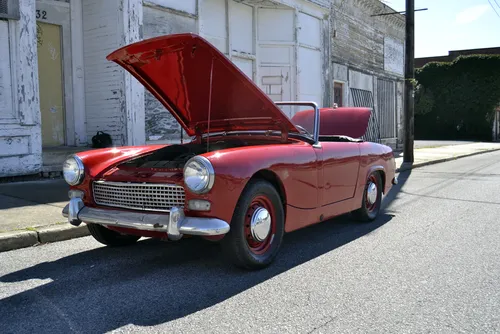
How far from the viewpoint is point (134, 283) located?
12.2 feet

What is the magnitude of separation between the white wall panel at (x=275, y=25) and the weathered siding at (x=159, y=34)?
3.41 m

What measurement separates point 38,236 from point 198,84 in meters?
2.33

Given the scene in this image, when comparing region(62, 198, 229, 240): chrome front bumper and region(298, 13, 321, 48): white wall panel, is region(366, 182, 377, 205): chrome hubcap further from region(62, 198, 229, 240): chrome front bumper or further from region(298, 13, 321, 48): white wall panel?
region(298, 13, 321, 48): white wall panel

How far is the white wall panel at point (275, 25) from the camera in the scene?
13898mm

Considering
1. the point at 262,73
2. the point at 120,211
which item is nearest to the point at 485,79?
the point at 262,73

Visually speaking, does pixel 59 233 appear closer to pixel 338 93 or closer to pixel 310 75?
pixel 310 75

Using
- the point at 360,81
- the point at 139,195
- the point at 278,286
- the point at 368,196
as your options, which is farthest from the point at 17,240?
the point at 360,81

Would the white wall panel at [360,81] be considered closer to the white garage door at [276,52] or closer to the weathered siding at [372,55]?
the weathered siding at [372,55]

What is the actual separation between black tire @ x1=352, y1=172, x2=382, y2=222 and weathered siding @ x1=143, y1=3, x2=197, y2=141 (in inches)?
225

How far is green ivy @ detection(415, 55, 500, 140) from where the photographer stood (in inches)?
1303

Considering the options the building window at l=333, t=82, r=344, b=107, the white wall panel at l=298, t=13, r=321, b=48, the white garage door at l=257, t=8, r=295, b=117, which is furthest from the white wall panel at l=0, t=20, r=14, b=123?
the building window at l=333, t=82, r=344, b=107

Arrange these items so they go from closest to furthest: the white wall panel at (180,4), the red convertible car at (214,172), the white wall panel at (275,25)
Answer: the red convertible car at (214,172), the white wall panel at (180,4), the white wall panel at (275,25)

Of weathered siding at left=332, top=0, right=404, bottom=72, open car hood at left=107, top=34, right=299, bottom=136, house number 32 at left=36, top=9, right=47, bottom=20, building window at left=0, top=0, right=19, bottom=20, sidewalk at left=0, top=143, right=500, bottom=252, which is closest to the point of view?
open car hood at left=107, top=34, right=299, bottom=136

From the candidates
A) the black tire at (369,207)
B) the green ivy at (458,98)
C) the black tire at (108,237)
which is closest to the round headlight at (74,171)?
the black tire at (108,237)
